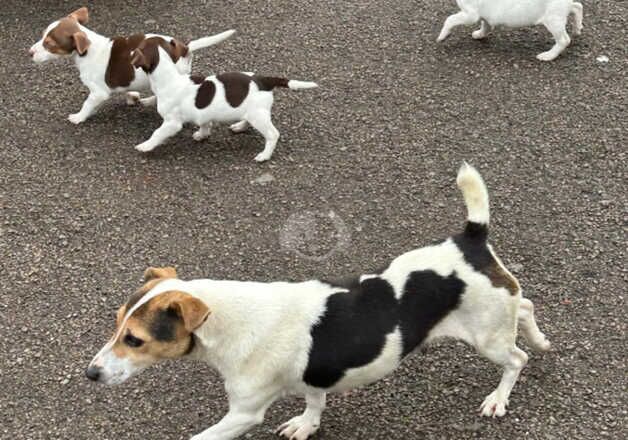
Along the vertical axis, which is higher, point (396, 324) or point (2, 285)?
point (396, 324)

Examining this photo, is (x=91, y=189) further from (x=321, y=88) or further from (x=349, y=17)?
(x=349, y=17)

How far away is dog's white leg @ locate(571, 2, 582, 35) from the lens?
22.0 feet

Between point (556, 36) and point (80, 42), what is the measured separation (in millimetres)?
3557

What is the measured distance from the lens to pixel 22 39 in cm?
704

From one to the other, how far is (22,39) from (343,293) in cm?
463

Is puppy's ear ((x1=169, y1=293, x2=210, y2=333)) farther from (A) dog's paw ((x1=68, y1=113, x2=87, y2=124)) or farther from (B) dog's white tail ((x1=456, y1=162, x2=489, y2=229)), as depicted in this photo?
(A) dog's paw ((x1=68, y1=113, x2=87, y2=124))

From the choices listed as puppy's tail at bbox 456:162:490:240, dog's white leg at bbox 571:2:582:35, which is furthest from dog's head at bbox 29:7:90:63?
dog's white leg at bbox 571:2:582:35

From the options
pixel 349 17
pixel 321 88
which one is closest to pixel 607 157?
pixel 321 88

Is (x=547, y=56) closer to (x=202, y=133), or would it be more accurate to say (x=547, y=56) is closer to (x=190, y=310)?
(x=202, y=133)

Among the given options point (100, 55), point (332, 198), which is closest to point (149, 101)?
point (100, 55)

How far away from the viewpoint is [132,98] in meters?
6.31

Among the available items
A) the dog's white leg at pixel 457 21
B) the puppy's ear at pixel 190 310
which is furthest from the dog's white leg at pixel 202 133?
the puppy's ear at pixel 190 310

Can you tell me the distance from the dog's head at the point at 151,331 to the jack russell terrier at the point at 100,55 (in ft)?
8.92

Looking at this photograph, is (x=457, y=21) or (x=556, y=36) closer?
(x=556, y=36)
